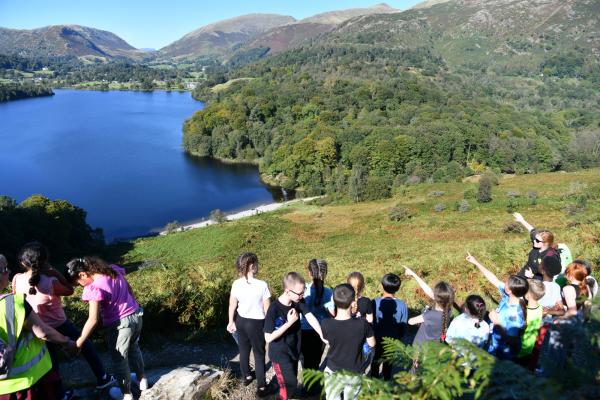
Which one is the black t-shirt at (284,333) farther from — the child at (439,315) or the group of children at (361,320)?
the child at (439,315)

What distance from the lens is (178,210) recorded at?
51406mm

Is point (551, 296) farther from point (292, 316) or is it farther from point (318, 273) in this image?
point (292, 316)

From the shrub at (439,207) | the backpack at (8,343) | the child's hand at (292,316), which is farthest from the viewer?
the shrub at (439,207)

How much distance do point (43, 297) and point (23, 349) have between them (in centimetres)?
87

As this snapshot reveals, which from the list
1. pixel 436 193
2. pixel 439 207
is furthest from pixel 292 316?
pixel 436 193

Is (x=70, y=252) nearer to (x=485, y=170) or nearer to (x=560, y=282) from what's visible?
(x=560, y=282)

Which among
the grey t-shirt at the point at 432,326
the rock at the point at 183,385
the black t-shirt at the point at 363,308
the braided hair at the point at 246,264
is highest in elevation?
the braided hair at the point at 246,264

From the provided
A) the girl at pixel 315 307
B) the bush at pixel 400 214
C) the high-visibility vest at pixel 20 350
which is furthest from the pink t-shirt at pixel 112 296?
the bush at pixel 400 214

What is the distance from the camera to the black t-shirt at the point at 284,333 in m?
4.08

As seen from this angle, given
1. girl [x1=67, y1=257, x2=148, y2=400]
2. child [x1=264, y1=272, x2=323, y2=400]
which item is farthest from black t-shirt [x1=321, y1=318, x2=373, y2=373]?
girl [x1=67, y1=257, x2=148, y2=400]

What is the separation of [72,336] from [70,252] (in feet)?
110

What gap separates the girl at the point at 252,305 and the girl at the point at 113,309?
104 centimetres

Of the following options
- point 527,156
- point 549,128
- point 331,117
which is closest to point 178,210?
point 331,117

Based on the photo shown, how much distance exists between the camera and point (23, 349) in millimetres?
3100
